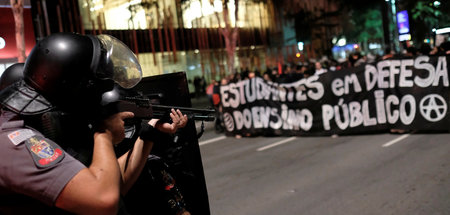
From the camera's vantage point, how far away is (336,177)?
6094mm

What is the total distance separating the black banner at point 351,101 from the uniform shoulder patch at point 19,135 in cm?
888

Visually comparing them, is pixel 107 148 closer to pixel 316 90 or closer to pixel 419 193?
pixel 419 193

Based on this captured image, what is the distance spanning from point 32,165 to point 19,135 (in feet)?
0.42

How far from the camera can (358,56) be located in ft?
44.0

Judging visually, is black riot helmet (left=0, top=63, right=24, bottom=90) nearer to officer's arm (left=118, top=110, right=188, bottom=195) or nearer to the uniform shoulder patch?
officer's arm (left=118, top=110, right=188, bottom=195)

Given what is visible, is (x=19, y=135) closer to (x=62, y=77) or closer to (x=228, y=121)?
(x=62, y=77)

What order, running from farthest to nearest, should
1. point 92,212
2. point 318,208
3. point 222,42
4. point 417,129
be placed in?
point 222,42 → point 417,129 → point 318,208 → point 92,212

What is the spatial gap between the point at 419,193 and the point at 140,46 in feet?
65.6

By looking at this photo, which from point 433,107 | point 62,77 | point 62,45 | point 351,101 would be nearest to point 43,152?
point 62,77

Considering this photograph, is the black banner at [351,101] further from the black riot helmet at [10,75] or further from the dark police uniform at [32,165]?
the dark police uniform at [32,165]

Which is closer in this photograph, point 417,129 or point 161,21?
point 417,129

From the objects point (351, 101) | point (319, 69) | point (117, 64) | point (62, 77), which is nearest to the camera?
point (62, 77)

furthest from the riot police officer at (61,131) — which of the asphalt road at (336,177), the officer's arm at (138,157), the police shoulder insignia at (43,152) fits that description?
the asphalt road at (336,177)

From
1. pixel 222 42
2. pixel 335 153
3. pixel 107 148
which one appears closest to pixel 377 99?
pixel 335 153
